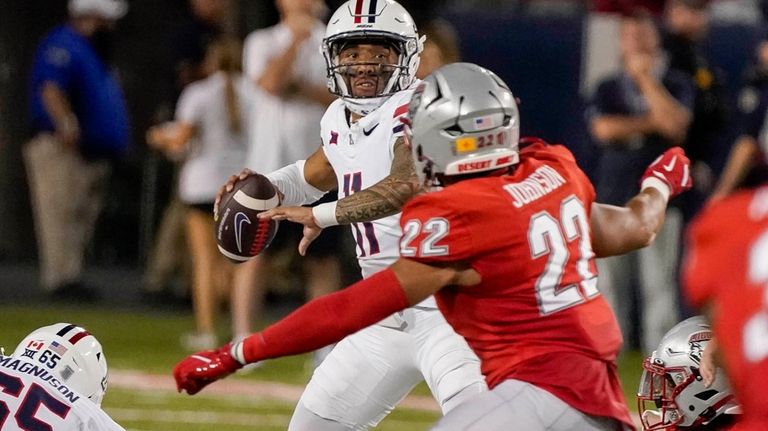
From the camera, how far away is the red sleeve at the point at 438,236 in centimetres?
349

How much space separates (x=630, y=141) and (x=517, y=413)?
17.2 ft

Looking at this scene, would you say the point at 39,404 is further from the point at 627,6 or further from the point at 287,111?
the point at 627,6

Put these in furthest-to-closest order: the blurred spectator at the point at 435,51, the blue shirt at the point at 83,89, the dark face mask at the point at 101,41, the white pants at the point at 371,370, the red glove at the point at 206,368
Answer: the dark face mask at the point at 101,41, the blue shirt at the point at 83,89, the blurred spectator at the point at 435,51, the white pants at the point at 371,370, the red glove at the point at 206,368

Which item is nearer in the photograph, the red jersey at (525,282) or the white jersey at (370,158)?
the red jersey at (525,282)

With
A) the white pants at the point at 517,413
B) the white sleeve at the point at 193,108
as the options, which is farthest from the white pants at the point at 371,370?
the white sleeve at the point at 193,108

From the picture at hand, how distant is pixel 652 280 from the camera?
28.1 feet

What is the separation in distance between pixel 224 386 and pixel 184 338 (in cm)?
157

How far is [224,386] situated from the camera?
26.1 ft

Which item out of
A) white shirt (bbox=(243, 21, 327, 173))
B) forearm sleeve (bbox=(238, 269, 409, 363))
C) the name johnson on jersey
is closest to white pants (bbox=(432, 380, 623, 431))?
forearm sleeve (bbox=(238, 269, 409, 363))

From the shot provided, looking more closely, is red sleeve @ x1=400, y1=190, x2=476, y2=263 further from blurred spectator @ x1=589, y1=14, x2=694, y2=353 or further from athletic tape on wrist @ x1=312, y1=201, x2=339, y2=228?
blurred spectator @ x1=589, y1=14, x2=694, y2=353

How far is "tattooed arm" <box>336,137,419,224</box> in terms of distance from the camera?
438 cm

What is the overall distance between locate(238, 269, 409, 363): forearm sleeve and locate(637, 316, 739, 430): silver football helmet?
2.87ft

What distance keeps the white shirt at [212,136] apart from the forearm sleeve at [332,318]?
5.38m

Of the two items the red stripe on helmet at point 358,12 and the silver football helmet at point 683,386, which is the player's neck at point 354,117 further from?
the silver football helmet at point 683,386
